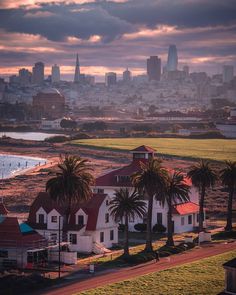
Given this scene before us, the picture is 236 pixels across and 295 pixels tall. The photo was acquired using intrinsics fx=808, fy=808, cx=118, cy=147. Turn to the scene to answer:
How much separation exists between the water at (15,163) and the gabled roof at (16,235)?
7238cm

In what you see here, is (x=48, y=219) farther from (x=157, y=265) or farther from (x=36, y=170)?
(x=36, y=170)

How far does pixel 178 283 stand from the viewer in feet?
157

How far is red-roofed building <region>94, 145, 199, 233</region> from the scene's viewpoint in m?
71.7

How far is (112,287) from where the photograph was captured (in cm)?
4647

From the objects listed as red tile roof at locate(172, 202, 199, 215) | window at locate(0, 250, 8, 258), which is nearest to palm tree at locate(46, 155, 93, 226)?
window at locate(0, 250, 8, 258)

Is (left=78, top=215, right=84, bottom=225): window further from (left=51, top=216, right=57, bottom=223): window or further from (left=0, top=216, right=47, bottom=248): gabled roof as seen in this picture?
(left=0, top=216, right=47, bottom=248): gabled roof

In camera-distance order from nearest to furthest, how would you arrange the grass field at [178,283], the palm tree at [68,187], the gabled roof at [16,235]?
the grass field at [178,283]
the gabled roof at [16,235]
the palm tree at [68,187]

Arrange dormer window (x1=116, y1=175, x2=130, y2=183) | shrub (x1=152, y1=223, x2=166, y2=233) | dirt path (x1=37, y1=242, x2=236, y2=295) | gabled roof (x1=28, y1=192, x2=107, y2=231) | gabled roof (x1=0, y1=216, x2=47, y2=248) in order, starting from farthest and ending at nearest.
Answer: dormer window (x1=116, y1=175, x2=130, y2=183) < shrub (x1=152, y1=223, x2=166, y2=233) < gabled roof (x1=28, y1=192, x2=107, y2=231) < gabled roof (x1=0, y1=216, x2=47, y2=248) < dirt path (x1=37, y1=242, x2=236, y2=295)

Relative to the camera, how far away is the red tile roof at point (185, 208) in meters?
71.5

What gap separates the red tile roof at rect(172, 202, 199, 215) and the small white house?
881 centimetres

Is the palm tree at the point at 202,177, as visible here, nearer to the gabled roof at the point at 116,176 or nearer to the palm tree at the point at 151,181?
the gabled roof at the point at 116,176

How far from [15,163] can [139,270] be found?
10929cm

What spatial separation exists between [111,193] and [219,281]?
26.9 metres

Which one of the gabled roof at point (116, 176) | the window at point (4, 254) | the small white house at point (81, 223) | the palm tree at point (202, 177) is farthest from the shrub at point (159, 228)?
the window at point (4, 254)
